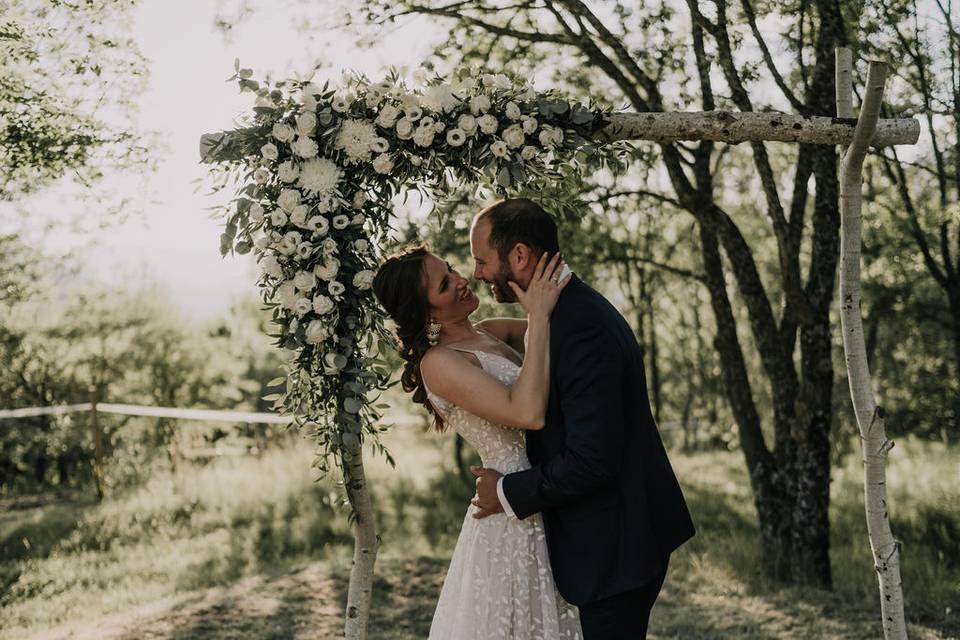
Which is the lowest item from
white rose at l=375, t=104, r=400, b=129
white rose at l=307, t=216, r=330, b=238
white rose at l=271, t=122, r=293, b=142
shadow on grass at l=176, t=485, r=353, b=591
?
shadow on grass at l=176, t=485, r=353, b=591

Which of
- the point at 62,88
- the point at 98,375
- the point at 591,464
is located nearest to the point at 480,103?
the point at 591,464

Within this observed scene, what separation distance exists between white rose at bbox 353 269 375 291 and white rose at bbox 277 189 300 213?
0.33 m

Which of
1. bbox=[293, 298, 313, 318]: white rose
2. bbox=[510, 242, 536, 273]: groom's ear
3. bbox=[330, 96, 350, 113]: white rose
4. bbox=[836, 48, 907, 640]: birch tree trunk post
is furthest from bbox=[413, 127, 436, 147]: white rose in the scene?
bbox=[836, 48, 907, 640]: birch tree trunk post

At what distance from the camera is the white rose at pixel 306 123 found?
3180 millimetres

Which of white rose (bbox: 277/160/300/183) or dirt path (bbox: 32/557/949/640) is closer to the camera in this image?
white rose (bbox: 277/160/300/183)

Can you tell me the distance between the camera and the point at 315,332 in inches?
123

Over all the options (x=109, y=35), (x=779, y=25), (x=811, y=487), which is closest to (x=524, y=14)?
(x=779, y=25)

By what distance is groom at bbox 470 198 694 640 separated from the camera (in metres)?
2.79

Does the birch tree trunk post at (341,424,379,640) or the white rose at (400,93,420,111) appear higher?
the white rose at (400,93,420,111)

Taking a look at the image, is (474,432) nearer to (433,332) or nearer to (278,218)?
(433,332)

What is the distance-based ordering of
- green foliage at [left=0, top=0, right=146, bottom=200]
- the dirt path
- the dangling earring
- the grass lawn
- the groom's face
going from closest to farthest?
the groom's face → the dangling earring → green foliage at [left=0, top=0, right=146, bottom=200] → the dirt path → the grass lawn

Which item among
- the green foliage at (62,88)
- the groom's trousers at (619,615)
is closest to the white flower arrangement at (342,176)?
the groom's trousers at (619,615)

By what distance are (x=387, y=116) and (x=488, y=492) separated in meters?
1.41

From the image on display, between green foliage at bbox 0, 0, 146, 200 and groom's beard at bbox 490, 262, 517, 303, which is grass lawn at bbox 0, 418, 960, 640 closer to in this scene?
groom's beard at bbox 490, 262, 517, 303
